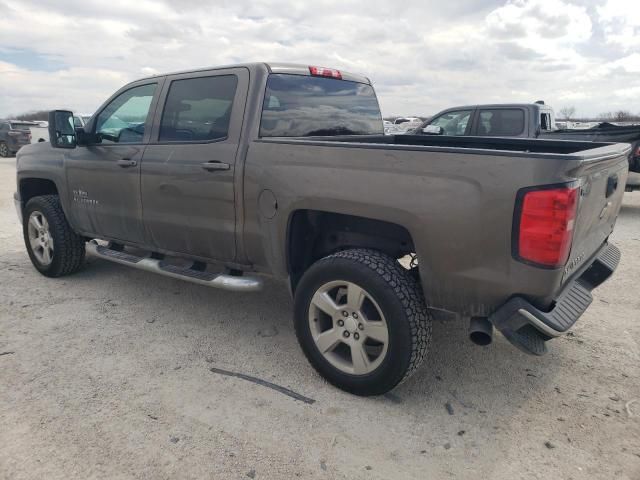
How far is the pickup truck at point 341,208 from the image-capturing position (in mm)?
2410

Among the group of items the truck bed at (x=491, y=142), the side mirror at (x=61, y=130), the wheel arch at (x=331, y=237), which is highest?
the side mirror at (x=61, y=130)

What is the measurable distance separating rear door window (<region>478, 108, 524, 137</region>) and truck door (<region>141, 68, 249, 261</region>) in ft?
19.8

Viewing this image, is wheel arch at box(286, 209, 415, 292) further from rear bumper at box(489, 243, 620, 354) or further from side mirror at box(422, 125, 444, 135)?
side mirror at box(422, 125, 444, 135)

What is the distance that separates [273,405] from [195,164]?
1.74 metres

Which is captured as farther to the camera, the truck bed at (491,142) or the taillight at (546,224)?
the truck bed at (491,142)

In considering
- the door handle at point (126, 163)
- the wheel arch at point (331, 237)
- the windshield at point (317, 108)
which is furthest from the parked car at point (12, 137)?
the wheel arch at point (331, 237)

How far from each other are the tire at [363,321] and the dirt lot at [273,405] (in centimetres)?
17

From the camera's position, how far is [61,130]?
435 centimetres

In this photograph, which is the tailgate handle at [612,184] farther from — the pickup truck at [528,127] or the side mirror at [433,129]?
the side mirror at [433,129]

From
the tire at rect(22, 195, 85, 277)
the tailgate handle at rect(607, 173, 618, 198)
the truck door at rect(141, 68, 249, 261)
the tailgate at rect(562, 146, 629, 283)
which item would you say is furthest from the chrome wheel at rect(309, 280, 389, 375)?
the tire at rect(22, 195, 85, 277)

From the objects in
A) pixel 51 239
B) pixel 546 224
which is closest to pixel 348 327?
pixel 546 224

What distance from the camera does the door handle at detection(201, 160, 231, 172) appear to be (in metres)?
3.37

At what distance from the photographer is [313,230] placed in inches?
131

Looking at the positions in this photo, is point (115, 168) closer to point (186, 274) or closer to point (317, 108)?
point (186, 274)
